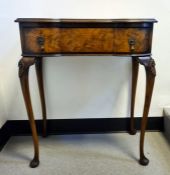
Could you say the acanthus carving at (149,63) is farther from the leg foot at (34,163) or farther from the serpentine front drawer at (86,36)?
the leg foot at (34,163)

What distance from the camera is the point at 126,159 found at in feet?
4.07

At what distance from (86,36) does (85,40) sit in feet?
0.06

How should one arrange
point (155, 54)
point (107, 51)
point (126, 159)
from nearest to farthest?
point (107, 51), point (126, 159), point (155, 54)

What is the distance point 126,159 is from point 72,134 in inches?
17.6

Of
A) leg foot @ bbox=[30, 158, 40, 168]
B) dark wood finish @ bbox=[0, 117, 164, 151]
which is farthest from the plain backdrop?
leg foot @ bbox=[30, 158, 40, 168]

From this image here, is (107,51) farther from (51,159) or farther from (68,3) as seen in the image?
(51,159)

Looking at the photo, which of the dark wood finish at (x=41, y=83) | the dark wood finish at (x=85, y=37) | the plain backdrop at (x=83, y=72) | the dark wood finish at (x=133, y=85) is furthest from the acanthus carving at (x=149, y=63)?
the dark wood finish at (x=41, y=83)

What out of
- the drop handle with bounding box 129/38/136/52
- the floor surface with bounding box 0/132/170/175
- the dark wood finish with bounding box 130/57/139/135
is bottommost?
the floor surface with bounding box 0/132/170/175

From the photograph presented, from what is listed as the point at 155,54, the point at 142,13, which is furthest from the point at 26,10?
the point at 155,54

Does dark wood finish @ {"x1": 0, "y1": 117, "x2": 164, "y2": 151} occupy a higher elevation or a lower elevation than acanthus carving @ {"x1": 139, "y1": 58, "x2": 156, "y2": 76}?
lower

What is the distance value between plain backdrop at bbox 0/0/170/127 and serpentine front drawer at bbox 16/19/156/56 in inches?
15.1

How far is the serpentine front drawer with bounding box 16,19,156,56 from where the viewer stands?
3.10ft

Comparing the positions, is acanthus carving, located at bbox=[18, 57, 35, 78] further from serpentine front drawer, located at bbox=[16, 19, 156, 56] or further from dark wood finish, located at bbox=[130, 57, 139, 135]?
dark wood finish, located at bbox=[130, 57, 139, 135]

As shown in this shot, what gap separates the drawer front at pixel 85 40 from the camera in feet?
3.13
